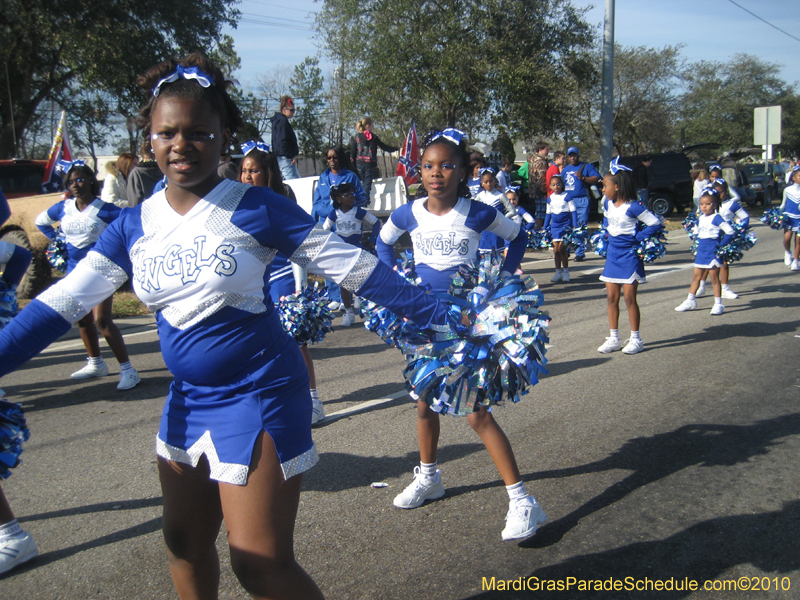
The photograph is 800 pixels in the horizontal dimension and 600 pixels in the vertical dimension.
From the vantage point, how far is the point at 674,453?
416 cm

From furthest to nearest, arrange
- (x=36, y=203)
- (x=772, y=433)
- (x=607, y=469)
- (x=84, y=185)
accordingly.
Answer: (x=36, y=203) → (x=84, y=185) → (x=772, y=433) → (x=607, y=469)

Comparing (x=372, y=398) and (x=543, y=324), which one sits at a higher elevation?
(x=543, y=324)

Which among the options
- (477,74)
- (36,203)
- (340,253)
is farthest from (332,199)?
(477,74)

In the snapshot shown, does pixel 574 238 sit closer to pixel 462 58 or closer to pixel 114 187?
pixel 114 187

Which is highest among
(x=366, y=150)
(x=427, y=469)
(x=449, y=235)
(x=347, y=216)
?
(x=366, y=150)

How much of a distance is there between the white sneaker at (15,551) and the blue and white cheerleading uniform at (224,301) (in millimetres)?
1567

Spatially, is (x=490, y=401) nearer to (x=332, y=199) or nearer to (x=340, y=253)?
(x=340, y=253)

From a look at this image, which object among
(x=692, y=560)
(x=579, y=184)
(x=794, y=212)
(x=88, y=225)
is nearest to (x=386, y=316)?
(x=692, y=560)

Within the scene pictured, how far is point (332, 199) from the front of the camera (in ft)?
28.3

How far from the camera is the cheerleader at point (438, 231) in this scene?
3.51 meters

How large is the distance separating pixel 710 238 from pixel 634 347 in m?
3.07

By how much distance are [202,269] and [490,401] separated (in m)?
1.32

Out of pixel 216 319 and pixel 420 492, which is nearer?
pixel 216 319

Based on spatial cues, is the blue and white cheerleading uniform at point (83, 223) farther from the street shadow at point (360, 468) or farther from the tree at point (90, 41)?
the tree at point (90, 41)
